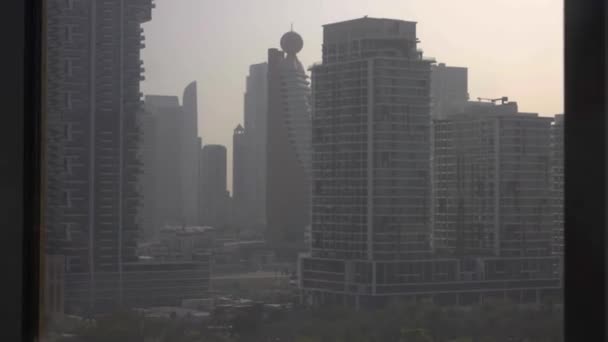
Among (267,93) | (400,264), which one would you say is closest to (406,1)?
(267,93)

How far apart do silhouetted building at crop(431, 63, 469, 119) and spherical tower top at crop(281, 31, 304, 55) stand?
0.33 metres

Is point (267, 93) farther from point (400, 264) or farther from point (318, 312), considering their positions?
point (400, 264)

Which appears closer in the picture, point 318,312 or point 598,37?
point 598,37

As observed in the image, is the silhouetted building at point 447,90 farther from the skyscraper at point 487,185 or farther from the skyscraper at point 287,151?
the skyscraper at point 287,151

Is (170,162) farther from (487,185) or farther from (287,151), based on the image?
(487,185)

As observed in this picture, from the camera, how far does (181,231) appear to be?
1.46m

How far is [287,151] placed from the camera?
1498 millimetres

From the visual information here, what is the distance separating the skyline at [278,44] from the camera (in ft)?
4.09

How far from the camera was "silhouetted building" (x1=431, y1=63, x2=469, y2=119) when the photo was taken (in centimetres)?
139

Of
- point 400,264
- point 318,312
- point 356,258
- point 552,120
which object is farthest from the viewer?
point 400,264

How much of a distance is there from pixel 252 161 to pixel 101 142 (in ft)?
1.48

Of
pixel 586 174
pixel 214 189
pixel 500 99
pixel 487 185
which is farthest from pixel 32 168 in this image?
pixel 487 185

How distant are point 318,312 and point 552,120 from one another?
78cm

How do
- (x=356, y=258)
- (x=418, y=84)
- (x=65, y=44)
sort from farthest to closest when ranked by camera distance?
(x=356, y=258)
(x=418, y=84)
(x=65, y=44)
